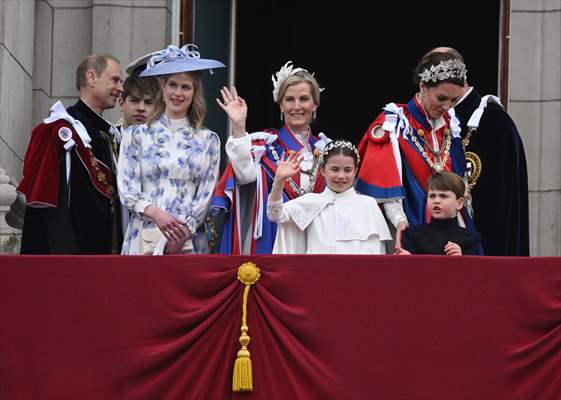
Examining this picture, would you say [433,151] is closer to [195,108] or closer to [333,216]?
[333,216]

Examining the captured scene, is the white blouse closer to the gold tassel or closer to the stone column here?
the gold tassel

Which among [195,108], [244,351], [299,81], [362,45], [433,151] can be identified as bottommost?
[244,351]

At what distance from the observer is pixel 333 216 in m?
9.21

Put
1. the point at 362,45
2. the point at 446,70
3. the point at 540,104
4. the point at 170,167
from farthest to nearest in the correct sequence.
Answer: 1. the point at 362,45
2. the point at 540,104
3. the point at 446,70
4. the point at 170,167

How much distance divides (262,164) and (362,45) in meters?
7.27

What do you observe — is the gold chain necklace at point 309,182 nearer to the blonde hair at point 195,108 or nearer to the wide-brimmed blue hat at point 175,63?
the blonde hair at point 195,108

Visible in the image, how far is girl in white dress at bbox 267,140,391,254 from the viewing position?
9.16m

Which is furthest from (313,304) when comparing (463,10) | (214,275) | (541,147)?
(463,10)

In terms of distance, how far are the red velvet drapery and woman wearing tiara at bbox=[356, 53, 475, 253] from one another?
3.50 ft

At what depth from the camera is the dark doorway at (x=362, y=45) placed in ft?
52.4

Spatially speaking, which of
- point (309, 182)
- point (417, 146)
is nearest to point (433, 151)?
point (417, 146)

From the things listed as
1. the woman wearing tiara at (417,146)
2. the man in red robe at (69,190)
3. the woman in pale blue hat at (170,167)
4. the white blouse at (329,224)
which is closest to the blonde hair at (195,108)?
the woman in pale blue hat at (170,167)

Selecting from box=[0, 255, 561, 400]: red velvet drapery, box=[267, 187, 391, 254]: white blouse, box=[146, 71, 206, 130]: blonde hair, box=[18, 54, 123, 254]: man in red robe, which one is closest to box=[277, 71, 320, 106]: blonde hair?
box=[146, 71, 206, 130]: blonde hair

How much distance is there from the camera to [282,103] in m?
9.88
